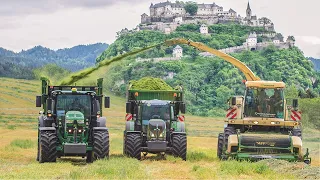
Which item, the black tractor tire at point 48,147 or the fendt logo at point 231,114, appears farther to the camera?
the fendt logo at point 231,114

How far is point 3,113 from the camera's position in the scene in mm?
98750

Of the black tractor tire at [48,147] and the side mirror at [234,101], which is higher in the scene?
the side mirror at [234,101]

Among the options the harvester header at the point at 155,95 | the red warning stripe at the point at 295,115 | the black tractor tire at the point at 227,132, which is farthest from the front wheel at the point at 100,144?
the red warning stripe at the point at 295,115

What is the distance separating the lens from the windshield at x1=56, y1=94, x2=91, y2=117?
28.9m

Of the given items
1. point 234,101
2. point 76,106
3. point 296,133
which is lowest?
point 296,133

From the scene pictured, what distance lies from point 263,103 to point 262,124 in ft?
3.36

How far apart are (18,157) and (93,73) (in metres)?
7.24

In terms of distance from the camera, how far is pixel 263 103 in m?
31.3

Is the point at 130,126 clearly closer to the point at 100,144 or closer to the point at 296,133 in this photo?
→ the point at 100,144

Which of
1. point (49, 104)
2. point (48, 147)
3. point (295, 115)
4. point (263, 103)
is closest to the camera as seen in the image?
point (48, 147)

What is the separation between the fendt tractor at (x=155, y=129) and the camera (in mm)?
30281

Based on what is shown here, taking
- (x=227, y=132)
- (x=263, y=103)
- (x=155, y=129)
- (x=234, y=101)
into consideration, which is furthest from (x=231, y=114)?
(x=155, y=129)

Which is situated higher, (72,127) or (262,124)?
(262,124)

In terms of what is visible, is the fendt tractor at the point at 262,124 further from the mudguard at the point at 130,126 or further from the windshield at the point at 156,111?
the mudguard at the point at 130,126
